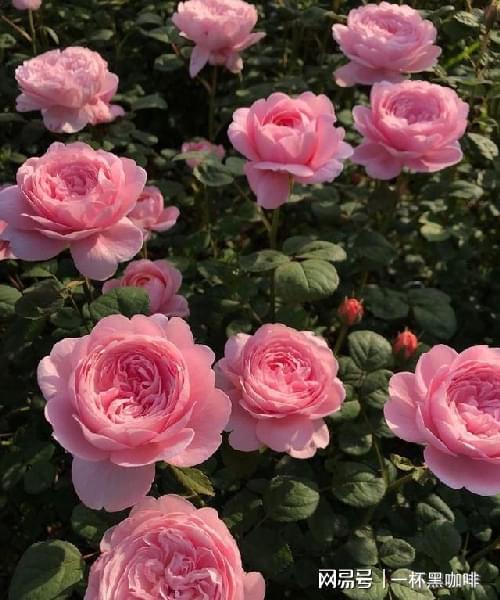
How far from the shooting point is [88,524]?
3.76 ft

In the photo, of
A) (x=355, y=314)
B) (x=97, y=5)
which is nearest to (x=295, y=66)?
(x=97, y=5)

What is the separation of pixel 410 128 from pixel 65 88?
2.66 ft

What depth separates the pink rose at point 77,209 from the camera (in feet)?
3.78

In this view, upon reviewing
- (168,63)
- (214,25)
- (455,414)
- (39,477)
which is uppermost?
(214,25)

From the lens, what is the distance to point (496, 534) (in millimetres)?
1649

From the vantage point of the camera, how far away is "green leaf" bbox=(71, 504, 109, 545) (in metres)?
1.13

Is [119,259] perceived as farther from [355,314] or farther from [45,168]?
[355,314]

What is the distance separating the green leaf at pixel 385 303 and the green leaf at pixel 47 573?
92 centimetres

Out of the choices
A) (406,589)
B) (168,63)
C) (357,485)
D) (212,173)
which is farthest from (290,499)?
(168,63)

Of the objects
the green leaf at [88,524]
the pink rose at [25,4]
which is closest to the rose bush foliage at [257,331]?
the green leaf at [88,524]

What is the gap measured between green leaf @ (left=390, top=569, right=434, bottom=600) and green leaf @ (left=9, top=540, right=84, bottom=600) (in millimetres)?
540

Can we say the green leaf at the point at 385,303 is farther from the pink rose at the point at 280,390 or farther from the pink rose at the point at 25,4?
the pink rose at the point at 25,4

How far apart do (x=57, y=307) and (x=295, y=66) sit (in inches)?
58.4

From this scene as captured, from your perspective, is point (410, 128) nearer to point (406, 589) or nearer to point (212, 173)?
point (212, 173)
